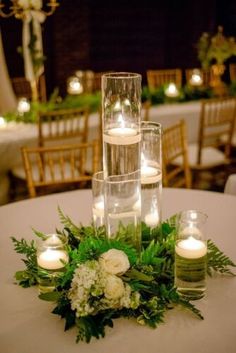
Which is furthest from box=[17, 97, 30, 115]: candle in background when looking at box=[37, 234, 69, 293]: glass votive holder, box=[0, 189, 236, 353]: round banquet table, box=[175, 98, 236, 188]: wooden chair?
box=[37, 234, 69, 293]: glass votive holder

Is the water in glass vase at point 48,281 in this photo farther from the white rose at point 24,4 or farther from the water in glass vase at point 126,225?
the white rose at point 24,4

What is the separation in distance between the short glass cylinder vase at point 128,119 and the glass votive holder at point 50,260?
23cm

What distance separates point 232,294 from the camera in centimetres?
145

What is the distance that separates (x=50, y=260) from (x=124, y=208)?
9.3 inches

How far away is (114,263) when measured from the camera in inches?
52.3

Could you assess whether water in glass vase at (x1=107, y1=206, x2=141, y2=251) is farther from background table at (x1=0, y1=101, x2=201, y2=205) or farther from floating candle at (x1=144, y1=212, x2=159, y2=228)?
background table at (x1=0, y1=101, x2=201, y2=205)

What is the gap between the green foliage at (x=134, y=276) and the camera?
132 centimetres

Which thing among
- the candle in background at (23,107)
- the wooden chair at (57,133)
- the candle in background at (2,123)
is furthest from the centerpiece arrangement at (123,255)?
the candle in background at (23,107)

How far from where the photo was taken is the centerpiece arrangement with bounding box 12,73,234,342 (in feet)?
4.31

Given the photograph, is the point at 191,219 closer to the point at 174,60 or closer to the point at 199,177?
the point at 199,177

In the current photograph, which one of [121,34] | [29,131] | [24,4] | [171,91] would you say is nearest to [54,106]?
[29,131]

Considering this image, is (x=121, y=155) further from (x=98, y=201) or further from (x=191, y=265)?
(x=191, y=265)

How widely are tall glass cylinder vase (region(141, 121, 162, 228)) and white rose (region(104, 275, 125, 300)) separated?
1.11 ft

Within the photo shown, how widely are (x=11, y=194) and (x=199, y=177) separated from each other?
1.65 metres
